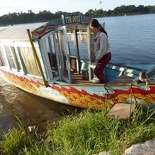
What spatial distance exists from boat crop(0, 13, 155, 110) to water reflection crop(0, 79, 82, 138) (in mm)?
473

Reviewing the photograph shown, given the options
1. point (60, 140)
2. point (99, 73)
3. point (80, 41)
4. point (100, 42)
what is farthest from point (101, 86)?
point (80, 41)

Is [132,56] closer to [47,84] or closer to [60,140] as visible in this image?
[47,84]

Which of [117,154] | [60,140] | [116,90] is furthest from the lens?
[116,90]

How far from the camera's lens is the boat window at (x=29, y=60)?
644cm

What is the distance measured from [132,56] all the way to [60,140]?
12498mm

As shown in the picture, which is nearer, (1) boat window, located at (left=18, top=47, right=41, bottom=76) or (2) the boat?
(2) the boat

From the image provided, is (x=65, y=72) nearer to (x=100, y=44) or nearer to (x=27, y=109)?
(x=27, y=109)

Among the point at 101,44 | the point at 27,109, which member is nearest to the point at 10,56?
the point at 27,109

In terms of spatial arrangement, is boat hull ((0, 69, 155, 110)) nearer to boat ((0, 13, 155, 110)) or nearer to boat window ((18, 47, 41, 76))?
boat ((0, 13, 155, 110))

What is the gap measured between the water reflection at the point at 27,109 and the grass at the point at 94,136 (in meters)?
1.65

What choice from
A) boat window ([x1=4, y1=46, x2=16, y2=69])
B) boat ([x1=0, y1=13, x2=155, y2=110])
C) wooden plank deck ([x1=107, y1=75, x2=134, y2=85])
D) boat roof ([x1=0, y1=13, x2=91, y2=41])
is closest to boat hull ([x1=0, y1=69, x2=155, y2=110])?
boat ([x1=0, y1=13, x2=155, y2=110])

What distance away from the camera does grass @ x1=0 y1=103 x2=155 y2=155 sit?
3.65 m

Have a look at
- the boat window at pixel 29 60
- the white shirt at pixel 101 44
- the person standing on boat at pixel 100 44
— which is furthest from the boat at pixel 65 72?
the white shirt at pixel 101 44

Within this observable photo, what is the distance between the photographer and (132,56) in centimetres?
1541
